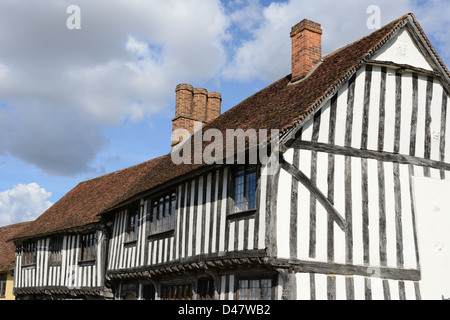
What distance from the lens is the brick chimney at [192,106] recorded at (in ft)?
61.3

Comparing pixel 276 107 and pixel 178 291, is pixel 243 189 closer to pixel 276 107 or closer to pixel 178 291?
pixel 276 107

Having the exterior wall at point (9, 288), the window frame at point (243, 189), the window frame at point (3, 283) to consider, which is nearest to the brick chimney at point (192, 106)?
the window frame at point (243, 189)

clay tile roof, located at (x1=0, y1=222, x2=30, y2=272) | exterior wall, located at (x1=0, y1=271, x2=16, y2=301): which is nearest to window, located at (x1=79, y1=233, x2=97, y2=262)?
clay tile roof, located at (x1=0, y1=222, x2=30, y2=272)

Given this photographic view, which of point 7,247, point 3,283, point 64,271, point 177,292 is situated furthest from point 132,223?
point 7,247

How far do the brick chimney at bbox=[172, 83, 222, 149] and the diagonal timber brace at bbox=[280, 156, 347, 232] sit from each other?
9.17m

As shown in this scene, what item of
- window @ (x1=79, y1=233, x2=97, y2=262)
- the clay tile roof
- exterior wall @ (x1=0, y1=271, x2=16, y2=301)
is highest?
the clay tile roof

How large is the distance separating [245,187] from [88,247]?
9194mm

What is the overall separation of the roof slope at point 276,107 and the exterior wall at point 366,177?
0.40 meters

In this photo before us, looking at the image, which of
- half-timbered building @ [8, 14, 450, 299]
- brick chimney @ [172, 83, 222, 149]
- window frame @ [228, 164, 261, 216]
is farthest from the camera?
brick chimney @ [172, 83, 222, 149]

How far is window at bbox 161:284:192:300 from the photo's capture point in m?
12.3

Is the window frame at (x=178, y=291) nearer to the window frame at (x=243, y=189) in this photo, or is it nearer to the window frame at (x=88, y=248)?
the window frame at (x=243, y=189)

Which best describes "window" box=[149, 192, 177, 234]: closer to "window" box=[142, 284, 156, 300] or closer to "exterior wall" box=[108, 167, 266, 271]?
"exterior wall" box=[108, 167, 266, 271]

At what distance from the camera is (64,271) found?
1850 centimetres

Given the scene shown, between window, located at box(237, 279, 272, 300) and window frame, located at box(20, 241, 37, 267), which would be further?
window frame, located at box(20, 241, 37, 267)
